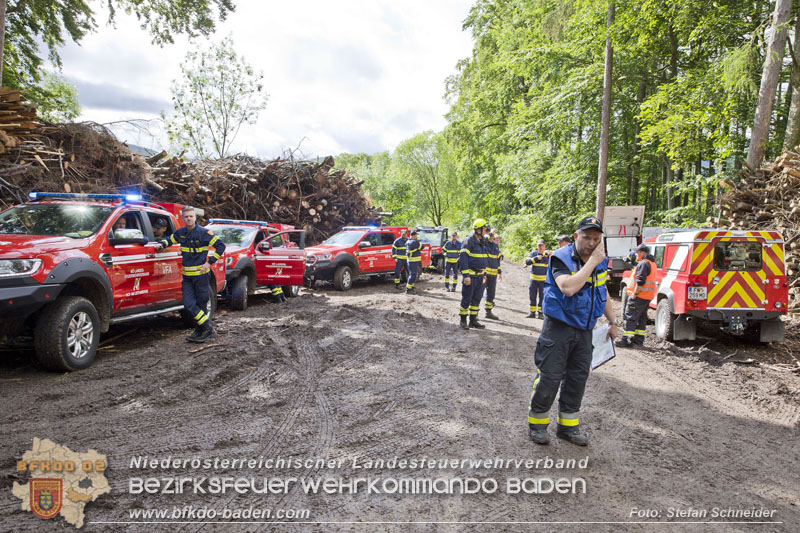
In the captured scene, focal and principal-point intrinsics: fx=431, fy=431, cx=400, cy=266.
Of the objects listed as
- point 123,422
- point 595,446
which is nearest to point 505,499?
point 595,446

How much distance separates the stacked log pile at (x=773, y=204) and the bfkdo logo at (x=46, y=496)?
12.8 metres

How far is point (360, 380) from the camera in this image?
5316 mm

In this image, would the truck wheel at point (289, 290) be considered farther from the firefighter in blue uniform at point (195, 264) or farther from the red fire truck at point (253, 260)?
the firefighter in blue uniform at point (195, 264)

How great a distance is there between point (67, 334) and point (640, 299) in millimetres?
8648

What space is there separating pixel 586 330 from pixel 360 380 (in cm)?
275

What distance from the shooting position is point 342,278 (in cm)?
1306

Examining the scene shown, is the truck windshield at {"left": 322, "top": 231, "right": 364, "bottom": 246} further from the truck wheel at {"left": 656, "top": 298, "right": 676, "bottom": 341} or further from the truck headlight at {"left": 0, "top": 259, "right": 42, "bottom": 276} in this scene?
the truck headlight at {"left": 0, "top": 259, "right": 42, "bottom": 276}

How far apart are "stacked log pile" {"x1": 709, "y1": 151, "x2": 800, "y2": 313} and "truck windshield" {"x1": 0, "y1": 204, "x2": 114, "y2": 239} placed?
43.9 ft

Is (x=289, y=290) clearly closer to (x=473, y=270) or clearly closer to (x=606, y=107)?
(x=473, y=270)

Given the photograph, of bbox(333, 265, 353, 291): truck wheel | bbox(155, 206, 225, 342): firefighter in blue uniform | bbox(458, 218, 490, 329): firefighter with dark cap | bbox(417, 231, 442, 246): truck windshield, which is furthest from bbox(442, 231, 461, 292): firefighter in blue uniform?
bbox(155, 206, 225, 342): firefighter in blue uniform

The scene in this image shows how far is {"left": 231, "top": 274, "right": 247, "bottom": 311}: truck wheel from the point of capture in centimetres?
938

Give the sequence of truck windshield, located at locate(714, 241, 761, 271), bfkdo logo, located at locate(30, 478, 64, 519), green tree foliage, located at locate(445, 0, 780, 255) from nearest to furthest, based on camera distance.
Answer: bfkdo logo, located at locate(30, 478, 64, 519)
truck windshield, located at locate(714, 241, 761, 271)
green tree foliage, located at locate(445, 0, 780, 255)

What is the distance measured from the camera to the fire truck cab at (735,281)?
7.55 metres

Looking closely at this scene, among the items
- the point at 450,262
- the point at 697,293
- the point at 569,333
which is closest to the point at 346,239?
the point at 450,262
